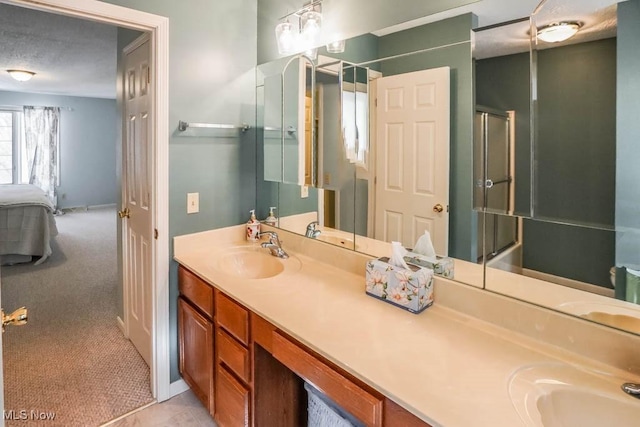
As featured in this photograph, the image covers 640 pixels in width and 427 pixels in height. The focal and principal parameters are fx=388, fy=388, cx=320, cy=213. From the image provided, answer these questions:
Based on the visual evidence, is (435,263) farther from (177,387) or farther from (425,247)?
(177,387)

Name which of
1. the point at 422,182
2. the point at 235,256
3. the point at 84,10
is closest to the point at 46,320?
the point at 235,256

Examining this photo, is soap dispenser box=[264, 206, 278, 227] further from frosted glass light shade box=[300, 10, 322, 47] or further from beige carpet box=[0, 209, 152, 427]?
beige carpet box=[0, 209, 152, 427]

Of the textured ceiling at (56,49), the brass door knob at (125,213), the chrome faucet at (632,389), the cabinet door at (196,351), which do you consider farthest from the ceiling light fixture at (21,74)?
the chrome faucet at (632,389)

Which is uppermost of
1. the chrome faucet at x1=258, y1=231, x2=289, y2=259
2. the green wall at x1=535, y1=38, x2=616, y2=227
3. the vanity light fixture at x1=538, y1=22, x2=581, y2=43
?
the vanity light fixture at x1=538, y1=22, x2=581, y2=43

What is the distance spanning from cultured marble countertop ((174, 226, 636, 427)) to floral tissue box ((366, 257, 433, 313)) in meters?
0.03

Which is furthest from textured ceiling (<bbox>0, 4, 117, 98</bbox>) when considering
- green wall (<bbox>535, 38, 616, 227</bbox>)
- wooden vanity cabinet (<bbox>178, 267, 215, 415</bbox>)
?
green wall (<bbox>535, 38, 616, 227</bbox>)

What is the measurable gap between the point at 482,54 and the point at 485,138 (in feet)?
0.95

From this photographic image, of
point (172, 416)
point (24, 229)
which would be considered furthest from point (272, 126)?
point (24, 229)

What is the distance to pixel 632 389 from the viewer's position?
0.93 m

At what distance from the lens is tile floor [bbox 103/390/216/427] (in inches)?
77.1

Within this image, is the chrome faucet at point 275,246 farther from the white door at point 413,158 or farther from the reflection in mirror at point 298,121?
the white door at point 413,158

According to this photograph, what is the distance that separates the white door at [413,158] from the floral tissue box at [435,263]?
0.12 ft

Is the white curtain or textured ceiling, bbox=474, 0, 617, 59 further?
the white curtain

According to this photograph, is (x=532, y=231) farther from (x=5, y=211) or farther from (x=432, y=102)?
(x=5, y=211)
